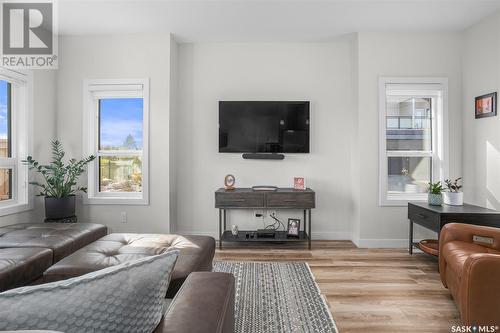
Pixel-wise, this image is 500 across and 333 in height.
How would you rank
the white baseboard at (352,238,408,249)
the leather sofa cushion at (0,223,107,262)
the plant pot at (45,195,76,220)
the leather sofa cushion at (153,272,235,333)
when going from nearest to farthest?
the leather sofa cushion at (153,272,235,333) < the leather sofa cushion at (0,223,107,262) < the plant pot at (45,195,76,220) < the white baseboard at (352,238,408,249)

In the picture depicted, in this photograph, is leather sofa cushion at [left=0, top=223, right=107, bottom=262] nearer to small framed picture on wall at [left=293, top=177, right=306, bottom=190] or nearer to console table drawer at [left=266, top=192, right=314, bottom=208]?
console table drawer at [left=266, top=192, right=314, bottom=208]

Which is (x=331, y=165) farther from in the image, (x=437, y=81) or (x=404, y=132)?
(x=437, y=81)

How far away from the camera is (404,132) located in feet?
12.7

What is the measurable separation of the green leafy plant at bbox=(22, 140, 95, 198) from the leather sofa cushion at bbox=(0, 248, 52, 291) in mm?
1539

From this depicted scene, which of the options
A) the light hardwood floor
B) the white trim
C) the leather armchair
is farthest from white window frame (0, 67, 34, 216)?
the leather armchair

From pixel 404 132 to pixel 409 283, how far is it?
199 centimetres

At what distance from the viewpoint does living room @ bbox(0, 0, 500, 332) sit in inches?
→ 125

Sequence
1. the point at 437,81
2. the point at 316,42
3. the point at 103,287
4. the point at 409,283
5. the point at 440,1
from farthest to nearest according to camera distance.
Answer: the point at 316,42 < the point at 437,81 < the point at 440,1 < the point at 409,283 < the point at 103,287

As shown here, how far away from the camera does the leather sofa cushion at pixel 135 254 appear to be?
5.43 ft

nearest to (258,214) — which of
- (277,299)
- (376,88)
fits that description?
(277,299)

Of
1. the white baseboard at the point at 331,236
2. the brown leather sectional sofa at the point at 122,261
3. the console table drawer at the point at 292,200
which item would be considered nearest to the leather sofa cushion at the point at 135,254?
the brown leather sectional sofa at the point at 122,261

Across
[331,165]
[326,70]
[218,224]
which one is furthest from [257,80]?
[218,224]

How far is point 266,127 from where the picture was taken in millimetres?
3912

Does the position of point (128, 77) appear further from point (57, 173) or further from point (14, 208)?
point (14, 208)
